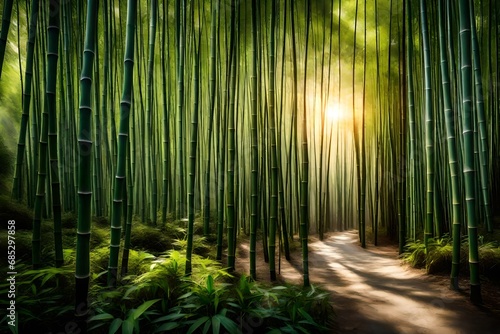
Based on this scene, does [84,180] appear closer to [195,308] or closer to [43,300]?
[43,300]

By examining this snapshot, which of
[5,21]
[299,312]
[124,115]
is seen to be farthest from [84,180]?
[299,312]

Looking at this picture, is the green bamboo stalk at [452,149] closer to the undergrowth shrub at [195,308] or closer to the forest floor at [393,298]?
the forest floor at [393,298]

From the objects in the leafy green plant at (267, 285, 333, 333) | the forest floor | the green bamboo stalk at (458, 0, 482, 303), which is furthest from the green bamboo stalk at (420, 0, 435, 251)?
the leafy green plant at (267, 285, 333, 333)

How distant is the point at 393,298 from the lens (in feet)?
6.92

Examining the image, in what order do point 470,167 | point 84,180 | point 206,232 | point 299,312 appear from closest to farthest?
point 84,180
point 299,312
point 470,167
point 206,232

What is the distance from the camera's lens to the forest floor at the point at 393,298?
168 cm

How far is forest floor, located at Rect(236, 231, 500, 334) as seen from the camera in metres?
1.68

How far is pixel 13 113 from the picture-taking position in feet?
16.6

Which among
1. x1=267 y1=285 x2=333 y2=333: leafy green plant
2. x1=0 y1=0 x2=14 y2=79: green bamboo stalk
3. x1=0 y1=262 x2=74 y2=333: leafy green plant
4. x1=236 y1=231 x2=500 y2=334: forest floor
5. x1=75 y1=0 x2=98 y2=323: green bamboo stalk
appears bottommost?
x1=236 y1=231 x2=500 y2=334: forest floor

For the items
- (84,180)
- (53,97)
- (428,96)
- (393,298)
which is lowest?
(393,298)

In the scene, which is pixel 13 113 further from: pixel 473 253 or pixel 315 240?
pixel 473 253

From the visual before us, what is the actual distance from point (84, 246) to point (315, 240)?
4.59 metres

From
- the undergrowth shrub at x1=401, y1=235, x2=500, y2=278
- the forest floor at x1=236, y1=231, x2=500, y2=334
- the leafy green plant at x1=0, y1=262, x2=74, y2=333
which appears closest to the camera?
the leafy green plant at x1=0, y1=262, x2=74, y2=333

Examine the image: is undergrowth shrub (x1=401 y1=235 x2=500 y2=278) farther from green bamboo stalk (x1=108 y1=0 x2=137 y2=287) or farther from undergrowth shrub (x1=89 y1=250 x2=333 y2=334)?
green bamboo stalk (x1=108 y1=0 x2=137 y2=287)
